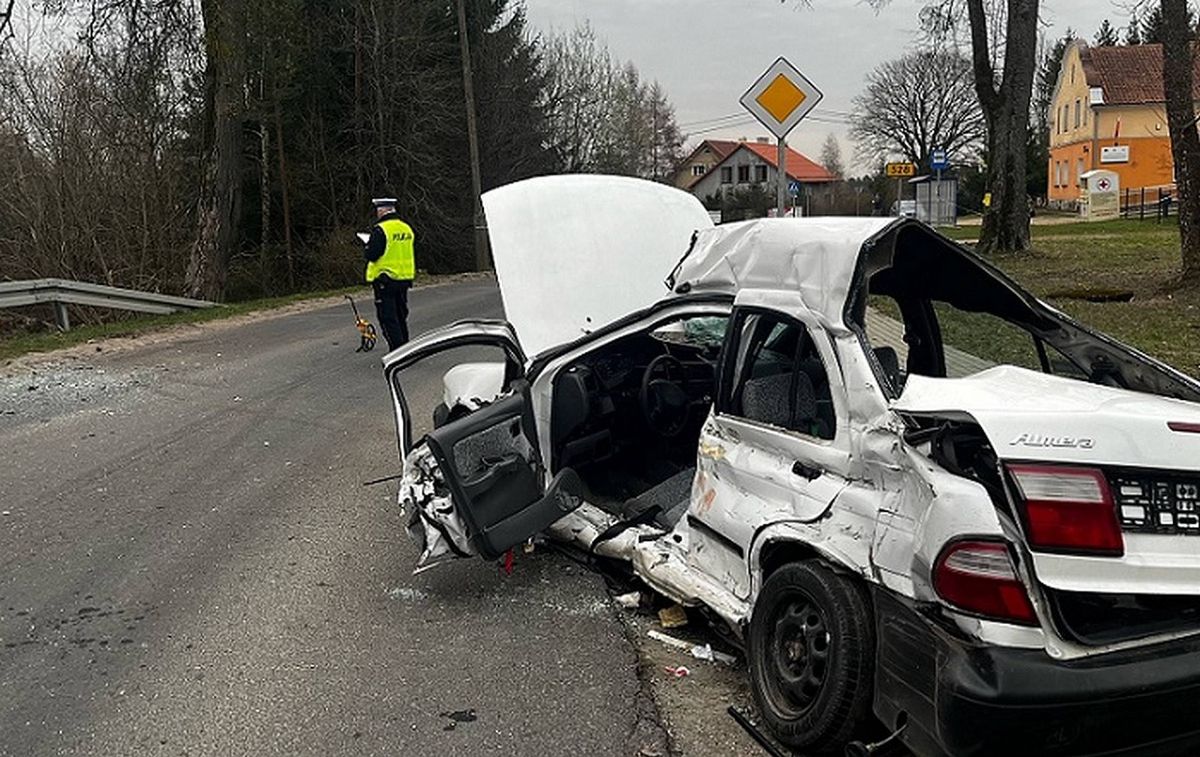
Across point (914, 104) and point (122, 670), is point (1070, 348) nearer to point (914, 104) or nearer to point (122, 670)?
point (122, 670)

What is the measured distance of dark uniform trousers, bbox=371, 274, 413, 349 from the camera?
11812 mm

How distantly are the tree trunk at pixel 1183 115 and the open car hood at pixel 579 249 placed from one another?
32.8 ft

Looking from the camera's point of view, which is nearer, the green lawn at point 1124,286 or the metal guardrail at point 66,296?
the green lawn at point 1124,286

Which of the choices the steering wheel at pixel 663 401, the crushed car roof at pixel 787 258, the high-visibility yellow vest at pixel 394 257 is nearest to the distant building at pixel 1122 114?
the high-visibility yellow vest at pixel 394 257

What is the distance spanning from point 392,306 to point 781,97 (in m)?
5.11

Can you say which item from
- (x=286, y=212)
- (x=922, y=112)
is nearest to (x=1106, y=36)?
(x=922, y=112)

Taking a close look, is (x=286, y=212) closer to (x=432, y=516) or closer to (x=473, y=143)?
(x=473, y=143)

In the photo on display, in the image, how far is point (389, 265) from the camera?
11.7 m

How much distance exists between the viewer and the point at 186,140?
77.7ft

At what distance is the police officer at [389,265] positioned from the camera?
11.7 m

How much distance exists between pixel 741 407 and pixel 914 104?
72260 mm

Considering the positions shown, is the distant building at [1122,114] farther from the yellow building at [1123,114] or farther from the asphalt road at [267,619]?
the asphalt road at [267,619]

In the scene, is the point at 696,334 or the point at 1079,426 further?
the point at 696,334

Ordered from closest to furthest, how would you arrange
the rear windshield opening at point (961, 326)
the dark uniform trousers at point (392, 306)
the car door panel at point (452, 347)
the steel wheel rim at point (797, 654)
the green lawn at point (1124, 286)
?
the steel wheel rim at point (797, 654), the rear windshield opening at point (961, 326), the car door panel at point (452, 347), the green lawn at point (1124, 286), the dark uniform trousers at point (392, 306)
